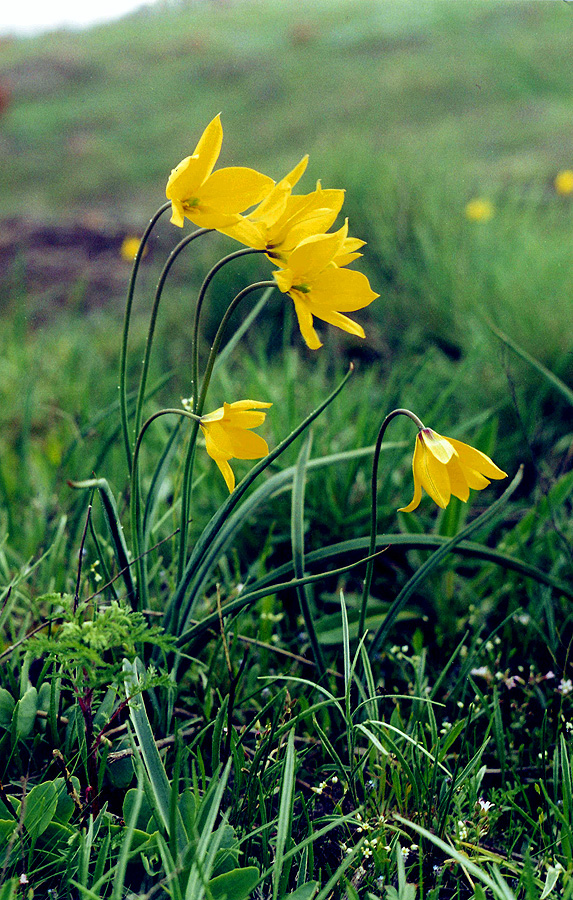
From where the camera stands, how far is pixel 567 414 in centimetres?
206

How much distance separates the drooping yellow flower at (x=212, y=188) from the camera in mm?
786

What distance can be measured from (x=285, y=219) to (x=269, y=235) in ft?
0.09

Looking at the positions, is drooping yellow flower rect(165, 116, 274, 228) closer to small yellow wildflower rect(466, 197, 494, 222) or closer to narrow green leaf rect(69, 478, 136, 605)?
narrow green leaf rect(69, 478, 136, 605)

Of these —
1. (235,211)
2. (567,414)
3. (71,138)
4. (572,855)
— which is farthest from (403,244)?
(71,138)

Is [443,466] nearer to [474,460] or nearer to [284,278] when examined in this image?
[474,460]

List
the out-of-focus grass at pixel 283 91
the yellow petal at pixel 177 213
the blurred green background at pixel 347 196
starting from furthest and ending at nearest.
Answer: the out-of-focus grass at pixel 283 91
the blurred green background at pixel 347 196
the yellow petal at pixel 177 213

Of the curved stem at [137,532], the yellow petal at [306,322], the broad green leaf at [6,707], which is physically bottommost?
the broad green leaf at [6,707]

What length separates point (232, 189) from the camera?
2.69 ft

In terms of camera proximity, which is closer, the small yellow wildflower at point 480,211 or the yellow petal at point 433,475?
the yellow petal at point 433,475

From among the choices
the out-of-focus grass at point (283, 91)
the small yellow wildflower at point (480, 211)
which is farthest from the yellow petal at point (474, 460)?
the out-of-focus grass at point (283, 91)

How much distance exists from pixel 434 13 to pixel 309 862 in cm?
1272

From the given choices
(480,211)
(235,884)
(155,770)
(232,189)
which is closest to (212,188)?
(232,189)

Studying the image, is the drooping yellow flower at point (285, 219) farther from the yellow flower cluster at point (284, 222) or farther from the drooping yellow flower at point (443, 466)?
the drooping yellow flower at point (443, 466)

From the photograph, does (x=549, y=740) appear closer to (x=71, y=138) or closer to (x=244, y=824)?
(x=244, y=824)
